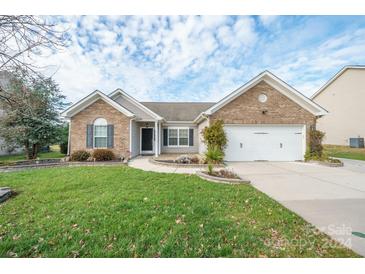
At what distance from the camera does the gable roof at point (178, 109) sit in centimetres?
1736

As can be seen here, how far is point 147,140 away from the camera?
51.8 ft

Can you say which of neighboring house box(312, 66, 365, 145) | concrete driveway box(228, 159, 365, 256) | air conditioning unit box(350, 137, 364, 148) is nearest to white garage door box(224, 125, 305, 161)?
concrete driveway box(228, 159, 365, 256)

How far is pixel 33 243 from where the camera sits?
→ 293cm

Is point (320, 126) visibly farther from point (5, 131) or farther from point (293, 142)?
point (5, 131)

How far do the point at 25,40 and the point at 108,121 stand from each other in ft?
29.2

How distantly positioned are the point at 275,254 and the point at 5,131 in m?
18.6

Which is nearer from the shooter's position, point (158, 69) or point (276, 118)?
point (276, 118)

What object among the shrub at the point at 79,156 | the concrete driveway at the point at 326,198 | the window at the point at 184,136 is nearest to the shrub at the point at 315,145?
the concrete driveway at the point at 326,198

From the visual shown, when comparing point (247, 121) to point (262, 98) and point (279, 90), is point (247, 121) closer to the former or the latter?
point (262, 98)

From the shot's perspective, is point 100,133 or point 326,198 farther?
point 100,133

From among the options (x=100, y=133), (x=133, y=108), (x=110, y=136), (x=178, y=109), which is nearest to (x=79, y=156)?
(x=100, y=133)

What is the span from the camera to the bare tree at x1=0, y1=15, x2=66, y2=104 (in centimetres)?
379
